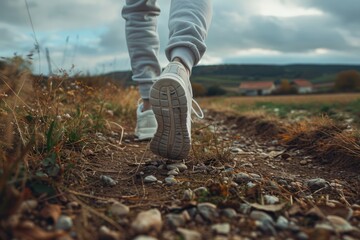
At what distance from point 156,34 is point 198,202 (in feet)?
6.16

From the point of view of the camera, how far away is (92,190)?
5.44 ft

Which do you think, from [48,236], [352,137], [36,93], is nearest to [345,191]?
[352,137]

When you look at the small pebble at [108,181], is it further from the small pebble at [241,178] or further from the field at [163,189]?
the small pebble at [241,178]

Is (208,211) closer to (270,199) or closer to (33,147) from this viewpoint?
(270,199)

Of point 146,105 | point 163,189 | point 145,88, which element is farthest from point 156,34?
point 163,189

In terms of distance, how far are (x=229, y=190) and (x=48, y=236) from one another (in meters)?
0.78

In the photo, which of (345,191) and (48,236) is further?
(345,191)

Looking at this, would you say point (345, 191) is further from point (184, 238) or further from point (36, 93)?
point (36, 93)

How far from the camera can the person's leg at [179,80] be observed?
189cm

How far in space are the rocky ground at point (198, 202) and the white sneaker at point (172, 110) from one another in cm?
12

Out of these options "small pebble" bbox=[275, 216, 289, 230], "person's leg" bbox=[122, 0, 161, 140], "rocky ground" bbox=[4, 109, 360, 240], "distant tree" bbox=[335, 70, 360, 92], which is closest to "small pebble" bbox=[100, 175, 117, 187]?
A: "rocky ground" bbox=[4, 109, 360, 240]

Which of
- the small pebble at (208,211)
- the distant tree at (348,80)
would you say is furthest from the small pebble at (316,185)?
the distant tree at (348,80)

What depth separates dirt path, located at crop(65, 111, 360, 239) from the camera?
1.22m

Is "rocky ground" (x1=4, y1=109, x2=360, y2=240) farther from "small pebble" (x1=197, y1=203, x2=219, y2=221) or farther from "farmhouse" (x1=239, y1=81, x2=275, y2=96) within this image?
"farmhouse" (x1=239, y1=81, x2=275, y2=96)
